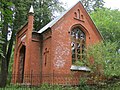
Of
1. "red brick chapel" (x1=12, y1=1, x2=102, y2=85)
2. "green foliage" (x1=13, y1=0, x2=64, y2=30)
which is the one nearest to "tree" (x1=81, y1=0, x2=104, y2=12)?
"green foliage" (x1=13, y1=0, x2=64, y2=30)

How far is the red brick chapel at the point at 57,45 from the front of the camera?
53.7 ft

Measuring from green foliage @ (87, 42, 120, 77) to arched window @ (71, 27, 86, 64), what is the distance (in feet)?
6.54

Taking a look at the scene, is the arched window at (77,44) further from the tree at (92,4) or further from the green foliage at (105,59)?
the tree at (92,4)

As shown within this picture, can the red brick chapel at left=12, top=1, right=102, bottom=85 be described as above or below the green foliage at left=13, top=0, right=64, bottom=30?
below

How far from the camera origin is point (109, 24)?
2438cm

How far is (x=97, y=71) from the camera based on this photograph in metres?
15.6

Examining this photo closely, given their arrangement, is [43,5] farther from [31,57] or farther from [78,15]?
[31,57]

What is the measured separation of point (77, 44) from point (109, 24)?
7931 millimetres

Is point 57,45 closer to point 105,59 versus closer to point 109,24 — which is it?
point 105,59

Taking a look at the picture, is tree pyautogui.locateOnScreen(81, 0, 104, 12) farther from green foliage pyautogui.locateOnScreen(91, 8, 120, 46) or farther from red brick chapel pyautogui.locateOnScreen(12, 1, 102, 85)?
red brick chapel pyautogui.locateOnScreen(12, 1, 102, 85)

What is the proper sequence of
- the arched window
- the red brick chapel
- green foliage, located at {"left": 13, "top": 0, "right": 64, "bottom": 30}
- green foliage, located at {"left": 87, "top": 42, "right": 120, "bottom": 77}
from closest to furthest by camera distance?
green foliage, located at {"left": 87, "top": 42, "right": 120, "bottom": 77}, the red brick chapel, the arched window, green foliage, located at {"left": 13, "top": 0, "right": 64, "bottom": 30}

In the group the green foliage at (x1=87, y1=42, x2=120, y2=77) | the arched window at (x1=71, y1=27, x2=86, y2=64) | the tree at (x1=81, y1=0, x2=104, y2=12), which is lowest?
the green foliage at (x1=87, y1=42, x2=120, y2=77)

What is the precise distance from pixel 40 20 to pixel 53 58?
12.1 meters

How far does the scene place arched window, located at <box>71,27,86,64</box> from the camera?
17.9 m
